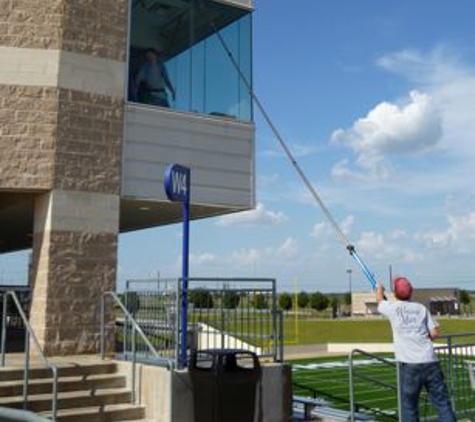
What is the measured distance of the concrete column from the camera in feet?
36.0

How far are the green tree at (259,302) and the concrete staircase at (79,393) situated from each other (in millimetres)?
2217

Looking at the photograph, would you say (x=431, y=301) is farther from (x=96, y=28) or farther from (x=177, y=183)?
(x=177, y=183)

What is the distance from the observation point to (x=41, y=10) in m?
11.7

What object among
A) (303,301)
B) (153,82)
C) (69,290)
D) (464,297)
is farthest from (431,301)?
(69,290)

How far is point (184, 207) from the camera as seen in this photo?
951 centimetres

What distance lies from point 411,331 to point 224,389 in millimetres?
2539

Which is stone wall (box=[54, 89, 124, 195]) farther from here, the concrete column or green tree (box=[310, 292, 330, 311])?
green tree (box=[310, 292, 330, 311])

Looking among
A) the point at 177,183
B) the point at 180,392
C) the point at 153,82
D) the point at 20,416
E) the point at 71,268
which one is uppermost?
the point at 153,82

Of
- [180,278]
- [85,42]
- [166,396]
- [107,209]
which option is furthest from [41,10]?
[166,396]

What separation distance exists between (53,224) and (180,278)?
3298mm

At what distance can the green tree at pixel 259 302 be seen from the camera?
9.82m

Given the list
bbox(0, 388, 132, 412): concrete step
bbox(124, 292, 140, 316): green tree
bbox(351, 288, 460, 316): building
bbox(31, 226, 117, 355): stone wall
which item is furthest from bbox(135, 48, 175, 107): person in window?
bbox(351, 288, 460, 316): building

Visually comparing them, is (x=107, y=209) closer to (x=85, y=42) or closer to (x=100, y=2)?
(x=85, y=42)

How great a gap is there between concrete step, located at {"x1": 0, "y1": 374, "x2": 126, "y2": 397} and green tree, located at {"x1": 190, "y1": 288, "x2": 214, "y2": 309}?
165 centimetres
